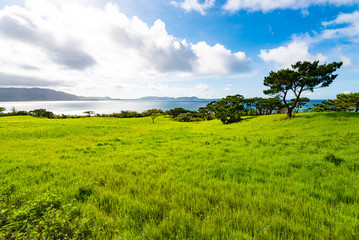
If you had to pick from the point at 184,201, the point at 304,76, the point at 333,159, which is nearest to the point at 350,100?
the point at 304,76

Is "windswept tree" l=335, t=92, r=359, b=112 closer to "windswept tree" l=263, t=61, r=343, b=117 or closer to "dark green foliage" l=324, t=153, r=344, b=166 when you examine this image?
"windswept tree" l=263, t=61, r=343, b=117

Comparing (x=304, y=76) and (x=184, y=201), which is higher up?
(x=304, y=76)

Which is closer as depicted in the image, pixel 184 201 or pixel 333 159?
pixel 184 201

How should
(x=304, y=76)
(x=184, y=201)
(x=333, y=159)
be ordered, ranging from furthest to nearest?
(x=304, y=76), (x=333, y=159), (x=184, y=201)

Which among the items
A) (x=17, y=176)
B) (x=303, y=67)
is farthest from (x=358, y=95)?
(x=17, y=176)

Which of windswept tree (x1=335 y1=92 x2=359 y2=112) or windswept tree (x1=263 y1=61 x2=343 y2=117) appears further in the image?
windswept tree (x1=335 y1=92 x2=359 y2=112)

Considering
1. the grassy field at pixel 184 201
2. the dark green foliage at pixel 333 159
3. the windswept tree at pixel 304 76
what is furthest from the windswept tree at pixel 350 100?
the grassy field at pixel 184 201

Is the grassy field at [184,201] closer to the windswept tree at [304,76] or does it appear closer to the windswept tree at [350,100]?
the windswept tree at [304,76]

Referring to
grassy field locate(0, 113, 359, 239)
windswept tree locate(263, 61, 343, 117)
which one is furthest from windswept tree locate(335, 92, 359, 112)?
grassy field locate(0, 113, 359, 239)

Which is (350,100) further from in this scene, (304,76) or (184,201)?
(184,201)

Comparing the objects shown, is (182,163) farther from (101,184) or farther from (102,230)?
(102,230)

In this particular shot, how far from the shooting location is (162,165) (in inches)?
280

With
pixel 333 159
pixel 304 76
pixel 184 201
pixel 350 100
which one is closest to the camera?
pixel 184 201

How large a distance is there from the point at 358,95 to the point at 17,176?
67.1 m
